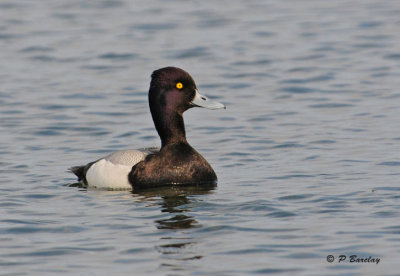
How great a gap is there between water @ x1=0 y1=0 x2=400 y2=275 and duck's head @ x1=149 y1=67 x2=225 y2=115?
0.96 meters

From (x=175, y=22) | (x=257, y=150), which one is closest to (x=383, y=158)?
(x=257, y=150)

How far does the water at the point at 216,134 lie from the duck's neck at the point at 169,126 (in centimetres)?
72

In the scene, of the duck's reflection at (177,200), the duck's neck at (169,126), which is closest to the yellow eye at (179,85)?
the duck's neck at (169,126)

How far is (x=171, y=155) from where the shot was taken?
1204cm

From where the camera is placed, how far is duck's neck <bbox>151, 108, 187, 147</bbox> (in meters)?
12.3

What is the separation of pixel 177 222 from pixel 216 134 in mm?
5137

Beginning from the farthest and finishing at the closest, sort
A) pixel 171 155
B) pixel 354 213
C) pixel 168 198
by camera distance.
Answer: pixel 171 155
pixel 168 198
pixel 354 213

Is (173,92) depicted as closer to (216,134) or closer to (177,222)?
(177,222)

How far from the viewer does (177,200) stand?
36.7 feet

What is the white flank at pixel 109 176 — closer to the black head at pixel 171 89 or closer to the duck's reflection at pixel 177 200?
the duck's reflection at pixel 177 200

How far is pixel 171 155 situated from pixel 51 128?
413 cm

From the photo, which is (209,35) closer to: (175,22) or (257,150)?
(175,22)

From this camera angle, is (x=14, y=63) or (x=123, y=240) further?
(x=14, y=63)

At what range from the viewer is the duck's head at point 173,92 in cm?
1223
